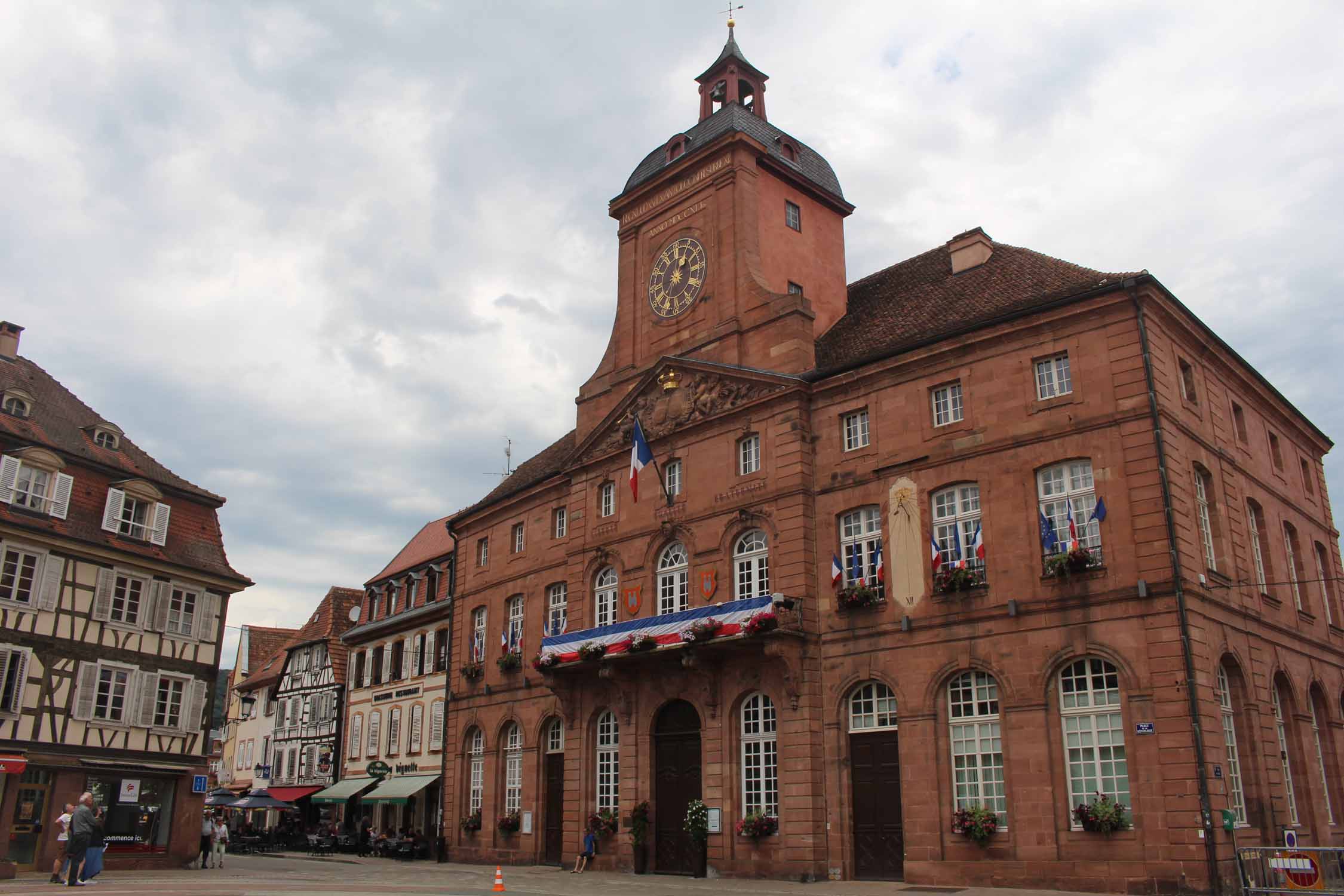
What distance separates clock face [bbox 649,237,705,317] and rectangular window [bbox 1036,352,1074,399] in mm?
11836

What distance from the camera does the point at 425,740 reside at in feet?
139

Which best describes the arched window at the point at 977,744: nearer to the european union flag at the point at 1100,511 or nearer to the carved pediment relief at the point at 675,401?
the european union flag at the point at 1100,511

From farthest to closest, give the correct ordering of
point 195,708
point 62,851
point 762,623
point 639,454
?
1. point 195,708
2. point 639,454
3. point 762,623
4. point 62,851

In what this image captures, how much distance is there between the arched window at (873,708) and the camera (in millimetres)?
25125

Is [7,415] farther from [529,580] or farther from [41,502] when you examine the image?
[529,580]

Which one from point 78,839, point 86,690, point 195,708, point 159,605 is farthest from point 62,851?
point 159,605

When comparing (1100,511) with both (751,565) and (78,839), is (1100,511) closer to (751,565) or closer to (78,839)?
(751,565)

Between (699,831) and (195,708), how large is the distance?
1665 cm

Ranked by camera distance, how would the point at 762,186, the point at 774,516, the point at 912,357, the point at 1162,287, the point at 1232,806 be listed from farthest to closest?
the point at 762,186 < the point at 774,516 < the point at 912,357 < the point at 1162,287 < the point at 1232,806

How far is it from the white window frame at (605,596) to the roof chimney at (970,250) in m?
13.1

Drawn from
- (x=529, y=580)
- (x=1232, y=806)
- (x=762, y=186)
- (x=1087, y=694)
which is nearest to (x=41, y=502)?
(x=529, y=580)

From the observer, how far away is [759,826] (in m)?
26.0

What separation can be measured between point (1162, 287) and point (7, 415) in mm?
30183

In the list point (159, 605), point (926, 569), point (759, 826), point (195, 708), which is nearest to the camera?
point (926, 569)
